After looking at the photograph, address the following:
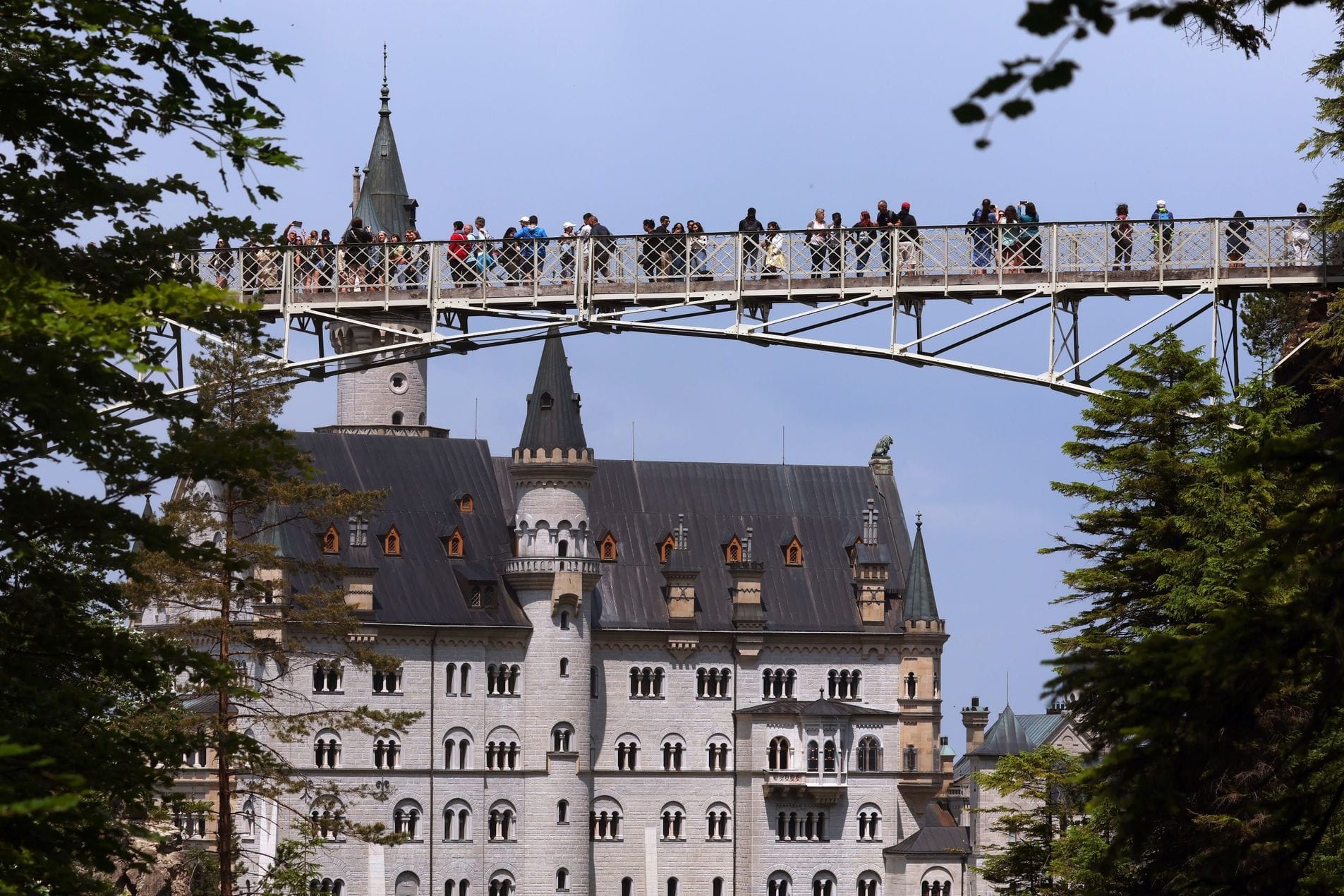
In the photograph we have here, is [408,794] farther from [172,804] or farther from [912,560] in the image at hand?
[172,804]

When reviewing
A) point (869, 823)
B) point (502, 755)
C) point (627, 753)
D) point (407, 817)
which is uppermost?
point (627, 753)

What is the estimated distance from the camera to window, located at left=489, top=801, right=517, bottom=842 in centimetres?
10531

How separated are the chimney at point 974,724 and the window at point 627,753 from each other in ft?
89.2

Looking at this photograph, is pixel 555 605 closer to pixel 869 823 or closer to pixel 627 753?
pixel 627 753

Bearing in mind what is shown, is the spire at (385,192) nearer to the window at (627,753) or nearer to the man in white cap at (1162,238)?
the window at (627,753)

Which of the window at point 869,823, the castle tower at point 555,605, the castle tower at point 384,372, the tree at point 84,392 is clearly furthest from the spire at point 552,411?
the tree at point 84,392

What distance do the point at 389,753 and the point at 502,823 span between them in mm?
5401

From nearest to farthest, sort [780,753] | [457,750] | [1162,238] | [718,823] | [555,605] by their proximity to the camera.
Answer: [1162,238]
[457,750]
[555,605]
[718,823]
[780,753]

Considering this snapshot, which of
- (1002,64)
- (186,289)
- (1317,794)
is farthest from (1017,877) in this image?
(1002,64)

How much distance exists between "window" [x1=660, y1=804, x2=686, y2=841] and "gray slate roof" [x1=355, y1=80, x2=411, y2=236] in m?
28.0

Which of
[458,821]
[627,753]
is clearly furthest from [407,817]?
[627,753]

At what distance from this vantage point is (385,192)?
395ft

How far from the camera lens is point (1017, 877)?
47.0 metres

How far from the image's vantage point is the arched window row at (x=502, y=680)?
10612cm
